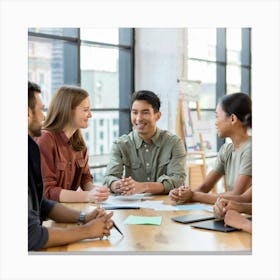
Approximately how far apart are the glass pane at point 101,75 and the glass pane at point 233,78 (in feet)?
6.67

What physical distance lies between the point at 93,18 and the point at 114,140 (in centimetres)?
123

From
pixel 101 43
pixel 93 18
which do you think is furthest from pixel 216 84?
pixel 93 18

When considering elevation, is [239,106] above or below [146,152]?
above

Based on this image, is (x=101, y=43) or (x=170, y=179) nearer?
(x=170, y=179)

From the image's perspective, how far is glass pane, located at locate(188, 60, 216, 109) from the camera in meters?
6.20

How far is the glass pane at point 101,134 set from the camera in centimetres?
336

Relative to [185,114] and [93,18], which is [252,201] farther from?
[185,114]

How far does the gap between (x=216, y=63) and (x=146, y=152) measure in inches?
150

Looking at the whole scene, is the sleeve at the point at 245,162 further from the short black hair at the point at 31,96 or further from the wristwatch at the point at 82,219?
the short black hair at the point at 31,96

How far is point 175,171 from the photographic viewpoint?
3131 mm

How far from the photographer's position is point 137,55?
566 cm

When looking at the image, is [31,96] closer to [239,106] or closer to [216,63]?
[239,106]

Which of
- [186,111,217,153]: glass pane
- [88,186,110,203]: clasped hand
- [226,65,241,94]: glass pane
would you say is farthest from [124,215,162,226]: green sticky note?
[226,65,241,94]: glass pane

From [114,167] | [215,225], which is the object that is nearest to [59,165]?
[114,167]
